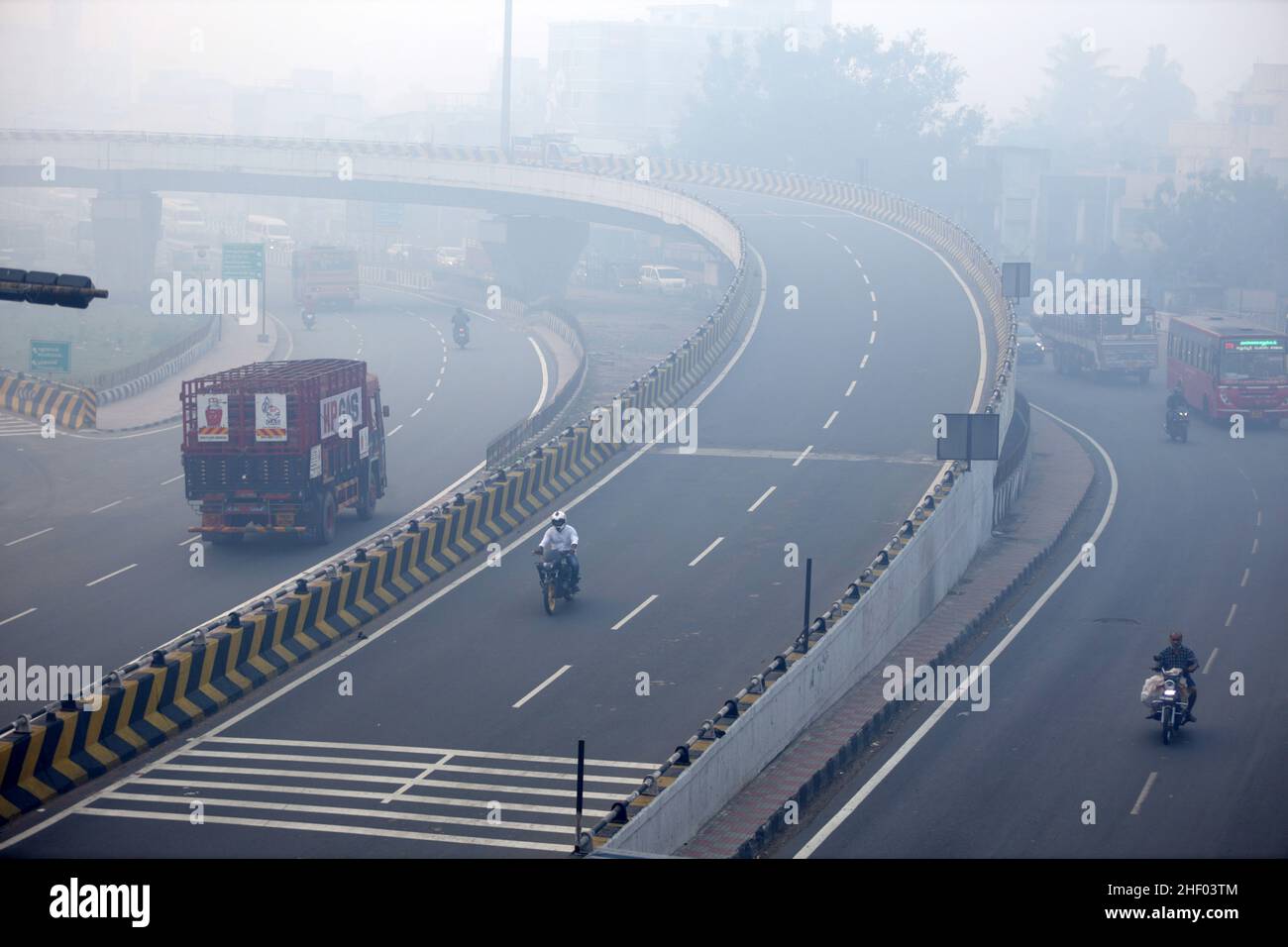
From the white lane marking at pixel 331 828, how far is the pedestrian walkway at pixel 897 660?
A: 6.74ft


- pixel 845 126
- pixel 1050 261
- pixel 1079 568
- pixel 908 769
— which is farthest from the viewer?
pixel 845 126

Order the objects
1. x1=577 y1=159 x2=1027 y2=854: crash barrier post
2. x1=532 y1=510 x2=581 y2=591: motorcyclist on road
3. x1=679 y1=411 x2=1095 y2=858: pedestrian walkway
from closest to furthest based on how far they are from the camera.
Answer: x1=577 y1=159 x2=1027 y2=854: crash barrier post → x1=679 y1=411 x2=1095 y2=858: pedestrian walkway → x1=532 y1=510 x2=581 y2=591: motorcyclist on road

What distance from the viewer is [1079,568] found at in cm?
3766

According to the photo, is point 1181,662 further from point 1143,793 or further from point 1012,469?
point 1012,469

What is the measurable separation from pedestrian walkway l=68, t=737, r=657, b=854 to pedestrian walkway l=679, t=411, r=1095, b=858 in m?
1.76

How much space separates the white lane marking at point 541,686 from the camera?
24.5 metres

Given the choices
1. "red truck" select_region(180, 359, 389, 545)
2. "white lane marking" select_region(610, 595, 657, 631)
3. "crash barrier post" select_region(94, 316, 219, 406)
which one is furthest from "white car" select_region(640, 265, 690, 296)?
"white lane marking" select_region(610, 595, 657, 631)

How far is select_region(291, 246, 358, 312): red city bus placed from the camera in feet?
275

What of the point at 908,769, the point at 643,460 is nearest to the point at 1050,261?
the point at 643,460

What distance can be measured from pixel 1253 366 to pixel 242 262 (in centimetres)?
4212

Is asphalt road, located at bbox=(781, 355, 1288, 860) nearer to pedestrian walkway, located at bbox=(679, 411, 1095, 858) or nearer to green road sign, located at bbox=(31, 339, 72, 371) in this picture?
pedestrian walkway, located at bbox=(679, 411, 1095, 858)

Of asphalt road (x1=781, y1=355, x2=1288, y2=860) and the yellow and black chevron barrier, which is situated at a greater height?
the yellow and black chevron barrier

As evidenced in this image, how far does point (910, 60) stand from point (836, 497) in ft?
370
